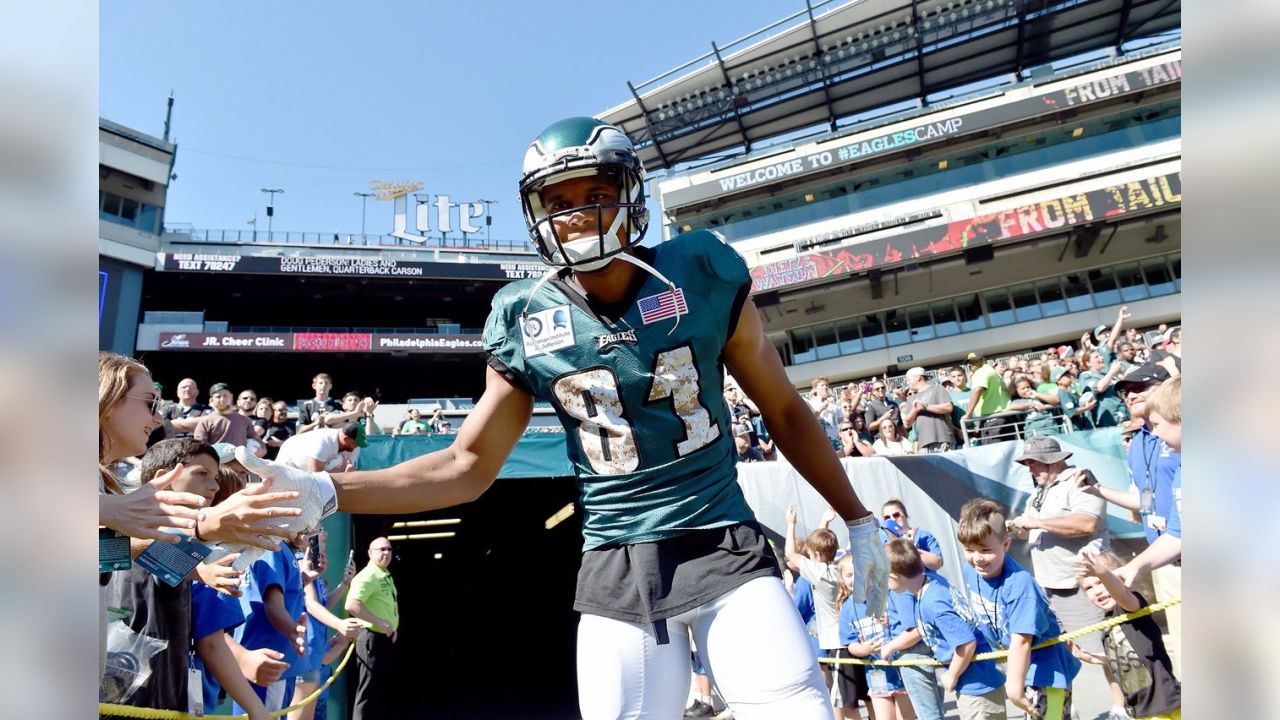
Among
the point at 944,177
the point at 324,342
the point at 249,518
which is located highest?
the point at 944,177

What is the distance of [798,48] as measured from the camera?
3697 cm

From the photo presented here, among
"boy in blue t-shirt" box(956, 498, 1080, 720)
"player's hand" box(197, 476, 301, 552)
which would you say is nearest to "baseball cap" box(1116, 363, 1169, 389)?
"boy in blue t-shirt" box(956, 498, 1080, 720)

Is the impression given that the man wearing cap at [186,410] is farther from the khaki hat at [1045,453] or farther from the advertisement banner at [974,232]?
the advertisement banner at [974,232]

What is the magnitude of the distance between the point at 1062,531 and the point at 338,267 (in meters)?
36.7

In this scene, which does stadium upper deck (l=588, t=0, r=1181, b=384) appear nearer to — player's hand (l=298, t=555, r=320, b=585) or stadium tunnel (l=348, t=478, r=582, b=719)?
stadium tunnel (l=348, t=478, r=582, b=719)

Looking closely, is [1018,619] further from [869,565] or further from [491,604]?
[491,604]

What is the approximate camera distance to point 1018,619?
4.59 m

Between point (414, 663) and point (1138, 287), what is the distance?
32.1 metres

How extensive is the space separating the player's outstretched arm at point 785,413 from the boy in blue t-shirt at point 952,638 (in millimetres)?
2988

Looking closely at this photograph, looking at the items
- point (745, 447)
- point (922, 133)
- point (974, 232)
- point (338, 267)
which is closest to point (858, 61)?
point (922, 133)

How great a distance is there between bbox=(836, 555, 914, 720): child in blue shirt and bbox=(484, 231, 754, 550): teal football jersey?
4.36 m

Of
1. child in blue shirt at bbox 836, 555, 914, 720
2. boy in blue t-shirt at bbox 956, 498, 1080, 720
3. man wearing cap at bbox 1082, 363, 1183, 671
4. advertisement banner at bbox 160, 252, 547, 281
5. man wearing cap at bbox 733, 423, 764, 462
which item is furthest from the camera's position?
advertisement banner at bbox 160, 252, 547, 281

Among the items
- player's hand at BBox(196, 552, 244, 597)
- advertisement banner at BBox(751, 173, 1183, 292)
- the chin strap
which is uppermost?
advertisement banner at BBox(751, 173, 1183, 292)

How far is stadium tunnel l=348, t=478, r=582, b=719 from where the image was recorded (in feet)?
42.5
